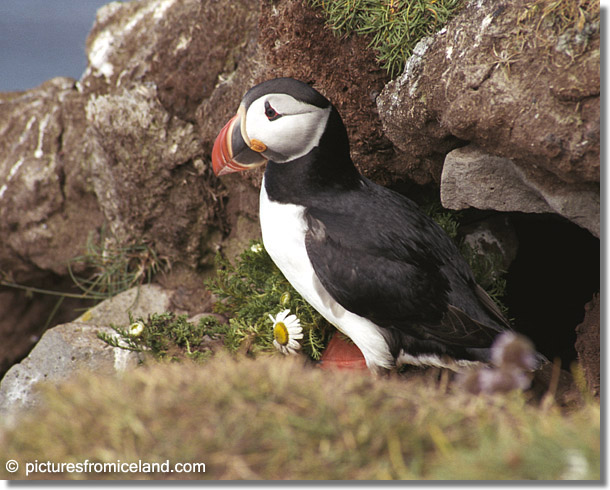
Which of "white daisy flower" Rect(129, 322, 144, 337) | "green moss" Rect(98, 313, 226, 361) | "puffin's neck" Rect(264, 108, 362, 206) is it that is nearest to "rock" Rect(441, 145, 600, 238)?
"puffin's neck" Rect(264, 108, 362, 206)

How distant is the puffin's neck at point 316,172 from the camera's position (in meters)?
3.21

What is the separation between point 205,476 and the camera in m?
1.69

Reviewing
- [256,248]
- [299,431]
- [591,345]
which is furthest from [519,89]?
[256,248]

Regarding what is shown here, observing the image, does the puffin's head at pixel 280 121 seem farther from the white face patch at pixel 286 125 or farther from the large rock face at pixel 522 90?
the large rock face at pixel 522 90

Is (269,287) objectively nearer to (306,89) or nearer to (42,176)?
(306,89)

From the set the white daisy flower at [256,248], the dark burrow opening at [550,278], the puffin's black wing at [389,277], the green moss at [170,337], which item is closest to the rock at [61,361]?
the green moss at [170,337]

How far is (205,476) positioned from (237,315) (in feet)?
7.67

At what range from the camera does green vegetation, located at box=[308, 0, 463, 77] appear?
3482 mm

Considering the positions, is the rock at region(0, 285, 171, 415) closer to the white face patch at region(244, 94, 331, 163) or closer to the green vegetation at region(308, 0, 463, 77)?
the white face patch at region(244, 94, 331, 163)

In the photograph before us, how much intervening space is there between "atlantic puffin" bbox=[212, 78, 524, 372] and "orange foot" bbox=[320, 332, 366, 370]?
1.01 feet

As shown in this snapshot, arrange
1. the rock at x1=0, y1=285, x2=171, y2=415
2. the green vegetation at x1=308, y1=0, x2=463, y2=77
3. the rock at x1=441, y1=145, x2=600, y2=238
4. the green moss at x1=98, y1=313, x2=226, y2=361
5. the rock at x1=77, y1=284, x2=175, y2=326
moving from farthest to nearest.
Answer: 1. the rock at x1=77, y1=284, x2=175, y2=326
2. the rock at x1=0, y1=285, x2=171, y2=415
3. the green moss at x1=98, y1=313, x2=226, y2=361
4. the green vegetation at x1=308, y1=0, x2=463, y2=77
5. the rock at x1=441, y1=145, x2=600, y2=238

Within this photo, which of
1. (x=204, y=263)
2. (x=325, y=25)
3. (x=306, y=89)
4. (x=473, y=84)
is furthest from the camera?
(x=204, y=263)

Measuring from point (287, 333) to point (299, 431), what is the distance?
1826mm

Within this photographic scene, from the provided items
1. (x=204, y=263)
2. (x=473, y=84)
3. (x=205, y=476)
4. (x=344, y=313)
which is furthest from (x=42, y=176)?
(x=205, y=476)
